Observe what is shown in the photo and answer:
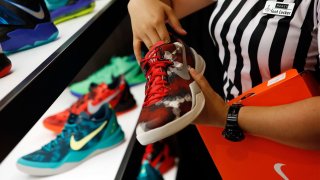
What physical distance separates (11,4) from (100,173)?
0.48m

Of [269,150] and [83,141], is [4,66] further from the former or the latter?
[269,150]

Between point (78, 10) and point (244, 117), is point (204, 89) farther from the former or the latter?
point (78, 10)

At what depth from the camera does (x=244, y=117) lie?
2.27 ft

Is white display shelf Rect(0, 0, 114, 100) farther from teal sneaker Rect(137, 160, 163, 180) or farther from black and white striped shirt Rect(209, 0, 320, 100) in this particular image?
teal sneaker Rect(137, 160, 163, 180)

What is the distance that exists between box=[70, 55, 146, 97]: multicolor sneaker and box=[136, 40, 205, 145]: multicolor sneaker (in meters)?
0.73

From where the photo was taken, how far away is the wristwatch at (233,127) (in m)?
0.69

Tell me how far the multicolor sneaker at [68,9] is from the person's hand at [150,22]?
315 millimetres

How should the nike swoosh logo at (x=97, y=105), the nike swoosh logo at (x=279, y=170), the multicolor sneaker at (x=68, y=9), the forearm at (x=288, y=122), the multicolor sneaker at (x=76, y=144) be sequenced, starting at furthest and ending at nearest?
the nike swoosh logo at (x=97, y=105) < the multicolor sneaker at (x=68, y=9) < the multicolor sneaker at (x=76, y=144) < the nike swoosh logo at (x=279, y=170) < the forearm at (x=288, y=122)

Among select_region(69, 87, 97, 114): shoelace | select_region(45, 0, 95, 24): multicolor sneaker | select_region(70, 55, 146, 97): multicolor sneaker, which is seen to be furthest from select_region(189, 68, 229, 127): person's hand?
select_region(70, 55, 146, 97): multicolor sneaker

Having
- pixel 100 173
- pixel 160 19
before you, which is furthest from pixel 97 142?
pixel 160 19

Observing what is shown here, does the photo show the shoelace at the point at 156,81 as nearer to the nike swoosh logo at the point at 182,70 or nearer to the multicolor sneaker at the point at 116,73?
the nike swoosh logo at the point at 182,70

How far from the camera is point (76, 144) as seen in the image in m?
1.04

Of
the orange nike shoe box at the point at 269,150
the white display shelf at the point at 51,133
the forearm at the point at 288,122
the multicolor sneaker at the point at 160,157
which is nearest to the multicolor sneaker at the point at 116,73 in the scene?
the white display shelf at the point at 51,133

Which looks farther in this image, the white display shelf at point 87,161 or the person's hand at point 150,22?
the white display shelf at point 87,161
